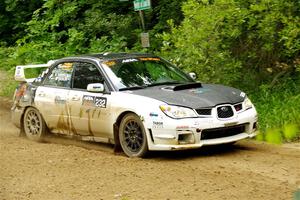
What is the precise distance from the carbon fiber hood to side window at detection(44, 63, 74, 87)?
152 centimetres

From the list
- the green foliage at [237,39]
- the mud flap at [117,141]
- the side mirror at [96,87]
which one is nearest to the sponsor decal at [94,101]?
the side mirror at [96,87]

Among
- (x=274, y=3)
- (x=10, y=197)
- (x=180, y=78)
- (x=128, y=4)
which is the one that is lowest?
(x=10, y=197)

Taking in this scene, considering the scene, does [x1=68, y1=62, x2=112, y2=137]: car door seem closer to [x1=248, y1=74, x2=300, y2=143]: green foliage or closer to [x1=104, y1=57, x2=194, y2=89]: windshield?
[x1=104, y1=57, x2=194, y2=89]: windshield

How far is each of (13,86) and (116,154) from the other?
9.32 m

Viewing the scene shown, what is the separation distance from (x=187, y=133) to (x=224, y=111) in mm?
647

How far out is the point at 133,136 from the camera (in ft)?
24.9

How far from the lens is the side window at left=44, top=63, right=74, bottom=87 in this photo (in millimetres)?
8883

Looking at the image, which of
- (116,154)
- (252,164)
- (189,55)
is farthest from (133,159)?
(189,55)

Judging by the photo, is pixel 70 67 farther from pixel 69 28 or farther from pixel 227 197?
pixel 69 28

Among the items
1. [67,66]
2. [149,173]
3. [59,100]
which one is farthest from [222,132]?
[67,66]

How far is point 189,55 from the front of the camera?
10.6 metres

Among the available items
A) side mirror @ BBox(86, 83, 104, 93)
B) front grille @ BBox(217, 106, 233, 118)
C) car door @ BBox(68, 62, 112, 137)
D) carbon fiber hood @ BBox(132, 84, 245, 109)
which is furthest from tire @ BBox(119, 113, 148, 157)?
front grille @ BBox(217, 106, 233, 118)

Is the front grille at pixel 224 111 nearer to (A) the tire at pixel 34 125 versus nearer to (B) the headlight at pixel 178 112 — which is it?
(B) the headlight at pixel 178 112

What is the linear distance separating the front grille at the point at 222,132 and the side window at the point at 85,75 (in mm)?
1868
